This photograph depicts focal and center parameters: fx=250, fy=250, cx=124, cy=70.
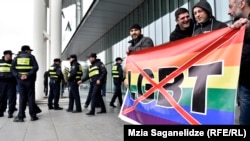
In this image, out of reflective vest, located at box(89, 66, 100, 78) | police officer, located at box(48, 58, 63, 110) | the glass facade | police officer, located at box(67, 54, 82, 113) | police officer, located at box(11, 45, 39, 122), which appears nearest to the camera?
police officer, located at box(11, 45, 39, 122)

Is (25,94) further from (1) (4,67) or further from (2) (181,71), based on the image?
(2) (181,71)

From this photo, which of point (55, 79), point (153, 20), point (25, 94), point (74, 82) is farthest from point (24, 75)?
point (153, 20)

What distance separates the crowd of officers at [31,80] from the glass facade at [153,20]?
12.5ft

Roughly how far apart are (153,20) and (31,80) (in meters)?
8.74

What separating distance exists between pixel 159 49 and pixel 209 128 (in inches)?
57.0

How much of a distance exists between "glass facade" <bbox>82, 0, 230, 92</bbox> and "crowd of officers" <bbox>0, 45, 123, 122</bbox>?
12.5 feet

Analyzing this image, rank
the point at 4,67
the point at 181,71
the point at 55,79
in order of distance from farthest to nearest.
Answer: the point at 55,79 < the point at 4,67 < the point at 181,71

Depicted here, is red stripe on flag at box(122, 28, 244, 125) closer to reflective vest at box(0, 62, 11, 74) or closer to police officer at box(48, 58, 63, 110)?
reflective vest at box(0, 62, 11, 74)

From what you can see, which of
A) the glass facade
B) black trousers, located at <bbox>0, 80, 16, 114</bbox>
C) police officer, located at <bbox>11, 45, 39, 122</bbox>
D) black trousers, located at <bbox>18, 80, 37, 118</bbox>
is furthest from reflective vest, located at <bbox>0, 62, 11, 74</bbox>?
the glass facade

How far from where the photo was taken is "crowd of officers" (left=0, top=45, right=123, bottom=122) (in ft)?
21.1

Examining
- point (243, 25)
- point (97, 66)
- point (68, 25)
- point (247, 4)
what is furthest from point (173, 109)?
point (68, 25)

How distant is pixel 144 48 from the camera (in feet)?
13.2

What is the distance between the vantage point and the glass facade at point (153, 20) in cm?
896

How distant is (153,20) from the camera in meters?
13.7
